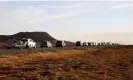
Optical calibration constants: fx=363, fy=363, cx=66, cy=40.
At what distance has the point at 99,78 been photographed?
20.3 meters

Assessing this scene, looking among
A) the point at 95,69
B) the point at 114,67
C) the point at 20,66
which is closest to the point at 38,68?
the point at 20,66

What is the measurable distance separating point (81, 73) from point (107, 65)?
15.2ft

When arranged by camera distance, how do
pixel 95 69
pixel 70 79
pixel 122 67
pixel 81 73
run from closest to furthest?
pixel 70 79, pixel 81 73, pixel 95 69, pixel 122 67

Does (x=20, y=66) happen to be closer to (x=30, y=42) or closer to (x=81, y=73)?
(x=81, y=73)

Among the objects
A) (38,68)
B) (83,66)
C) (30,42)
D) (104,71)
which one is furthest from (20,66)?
(30,42)

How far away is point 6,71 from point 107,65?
295 inches

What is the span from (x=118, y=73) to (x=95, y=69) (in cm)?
172

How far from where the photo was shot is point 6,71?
22.3 meters

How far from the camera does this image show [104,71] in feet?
74.8

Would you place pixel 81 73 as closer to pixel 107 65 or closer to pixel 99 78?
pixel 99 78

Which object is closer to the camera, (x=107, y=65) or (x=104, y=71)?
(x=104, y=71)

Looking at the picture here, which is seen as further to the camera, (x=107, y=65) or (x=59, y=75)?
(x=107, y=65)

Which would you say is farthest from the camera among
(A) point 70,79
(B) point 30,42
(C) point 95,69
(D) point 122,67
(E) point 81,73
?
(B) point 30,42

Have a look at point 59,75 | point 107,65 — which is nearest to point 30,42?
point 107,65
